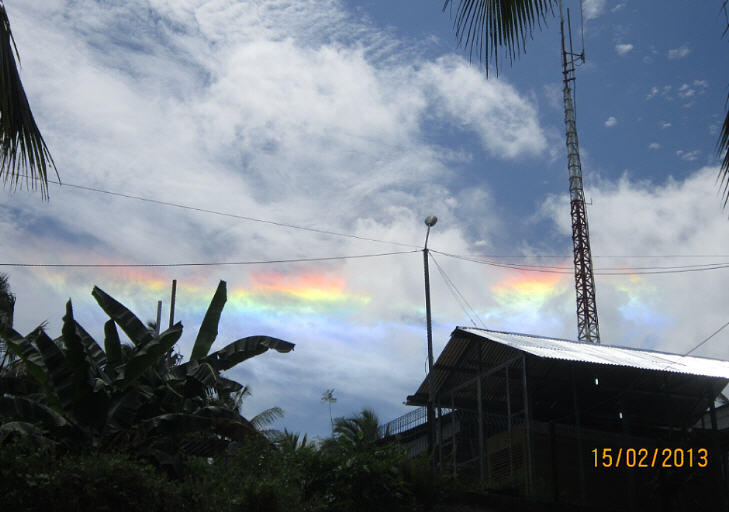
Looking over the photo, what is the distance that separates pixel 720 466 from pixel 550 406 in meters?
5.55

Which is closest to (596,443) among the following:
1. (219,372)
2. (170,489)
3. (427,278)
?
(427,278)

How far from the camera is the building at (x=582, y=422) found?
17.6 meters

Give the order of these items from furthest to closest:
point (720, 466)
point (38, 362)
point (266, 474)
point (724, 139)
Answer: point (720, 466) < point (38, 362) < point (266, 474) < point (724, 139)

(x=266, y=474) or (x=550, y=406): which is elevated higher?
(x=550, y=406)

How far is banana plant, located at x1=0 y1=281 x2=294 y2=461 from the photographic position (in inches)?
520

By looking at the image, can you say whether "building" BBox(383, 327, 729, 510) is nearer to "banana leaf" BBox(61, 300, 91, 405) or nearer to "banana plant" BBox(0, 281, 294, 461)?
"banana plant" BBox(0, 281, 294, 461)

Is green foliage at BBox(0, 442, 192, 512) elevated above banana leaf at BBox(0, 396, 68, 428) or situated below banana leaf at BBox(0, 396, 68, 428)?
below

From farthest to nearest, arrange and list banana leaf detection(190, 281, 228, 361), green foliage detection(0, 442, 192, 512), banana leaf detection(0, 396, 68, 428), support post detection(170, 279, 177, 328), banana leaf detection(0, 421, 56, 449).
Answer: support post detection(170, 279, 177, 328) → banana leaf detection(190, 281, 228, 361) → banana leaf detection(0, 396, 68, 428) → banana leaf detection(0, 421, 56, 449) → green foliage detection(0, 442, 192, 512)

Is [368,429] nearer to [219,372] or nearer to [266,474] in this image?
[219,372]

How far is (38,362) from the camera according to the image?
44.6ft
